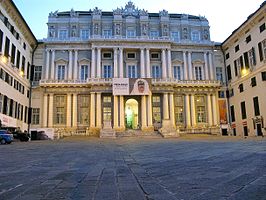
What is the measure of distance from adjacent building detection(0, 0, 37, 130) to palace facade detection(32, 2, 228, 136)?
2.81 meters

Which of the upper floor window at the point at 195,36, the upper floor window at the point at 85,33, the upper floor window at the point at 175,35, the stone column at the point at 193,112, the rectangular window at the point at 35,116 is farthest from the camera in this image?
the upper floor window at the point at 195,36

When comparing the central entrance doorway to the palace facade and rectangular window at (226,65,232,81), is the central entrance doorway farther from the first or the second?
rectangular window at (226,65,232,81)

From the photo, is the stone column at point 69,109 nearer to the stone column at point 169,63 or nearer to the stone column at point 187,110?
the stone column at point 169,63

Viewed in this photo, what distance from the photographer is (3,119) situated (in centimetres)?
3133

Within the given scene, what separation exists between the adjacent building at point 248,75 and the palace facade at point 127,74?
2759 millimetres

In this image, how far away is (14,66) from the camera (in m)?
35.2

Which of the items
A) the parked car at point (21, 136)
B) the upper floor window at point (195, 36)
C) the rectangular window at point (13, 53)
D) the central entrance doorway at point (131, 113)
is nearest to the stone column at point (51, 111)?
the rectangular window at point (13, 53)

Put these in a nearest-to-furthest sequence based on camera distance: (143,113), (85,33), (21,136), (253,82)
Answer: (21,136) < (253,82) < (143,113) < (85,33)

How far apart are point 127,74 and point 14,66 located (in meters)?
17.6

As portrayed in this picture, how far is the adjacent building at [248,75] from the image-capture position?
3459 centimetres

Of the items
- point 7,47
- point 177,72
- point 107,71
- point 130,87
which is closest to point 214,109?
point 177,72

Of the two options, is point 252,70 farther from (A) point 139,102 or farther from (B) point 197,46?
(A) point 139,102

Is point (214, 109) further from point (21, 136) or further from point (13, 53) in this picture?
point (13, 53)

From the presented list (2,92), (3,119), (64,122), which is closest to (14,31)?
(2,92)
